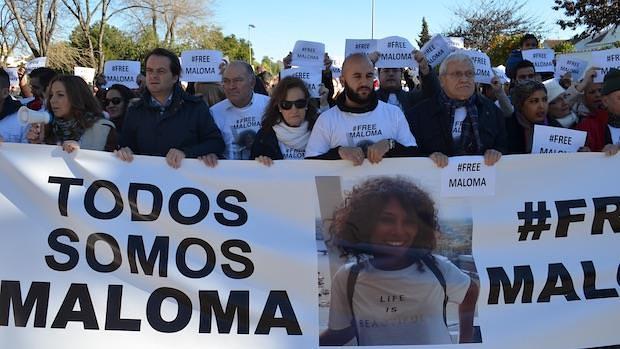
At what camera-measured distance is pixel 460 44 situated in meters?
7.34

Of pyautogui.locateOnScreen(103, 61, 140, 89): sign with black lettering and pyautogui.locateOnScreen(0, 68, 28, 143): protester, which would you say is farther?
pyautogui.locateOnScreen(103, 61, 140, 89): sign with black lettering

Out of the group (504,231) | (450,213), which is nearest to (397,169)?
(450,213)

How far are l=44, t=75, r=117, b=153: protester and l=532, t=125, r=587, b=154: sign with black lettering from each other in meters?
2.59

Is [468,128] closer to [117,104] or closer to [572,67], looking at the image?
[117,104]

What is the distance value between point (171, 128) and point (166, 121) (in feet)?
0.19

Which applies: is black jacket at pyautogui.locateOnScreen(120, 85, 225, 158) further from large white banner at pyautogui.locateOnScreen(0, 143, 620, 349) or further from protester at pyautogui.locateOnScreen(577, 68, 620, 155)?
protester at pyautogui.locateOnScreen(577, 68, 620, 155)

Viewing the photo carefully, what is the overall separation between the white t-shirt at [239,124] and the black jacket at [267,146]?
47cm

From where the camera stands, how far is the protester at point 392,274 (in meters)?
3.43

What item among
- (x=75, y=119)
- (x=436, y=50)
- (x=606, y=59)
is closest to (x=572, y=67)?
(x=606, y=59)

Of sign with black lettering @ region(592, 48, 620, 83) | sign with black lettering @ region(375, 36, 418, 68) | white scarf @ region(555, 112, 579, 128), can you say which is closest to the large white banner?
white scarf @ region(555, 112, 579, 128)

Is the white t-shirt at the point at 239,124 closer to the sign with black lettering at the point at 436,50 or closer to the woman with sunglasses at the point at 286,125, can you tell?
the woman with sunglasses at the point at 286,125

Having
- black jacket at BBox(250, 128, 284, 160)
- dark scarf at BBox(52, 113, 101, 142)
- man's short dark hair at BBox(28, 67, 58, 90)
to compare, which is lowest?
black jacket at BBox(250, 128, 284, 160)

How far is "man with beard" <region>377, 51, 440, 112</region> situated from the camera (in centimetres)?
484

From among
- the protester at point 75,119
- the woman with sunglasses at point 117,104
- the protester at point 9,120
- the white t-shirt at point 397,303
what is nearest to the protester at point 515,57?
the white t-shirt at point 397,303
